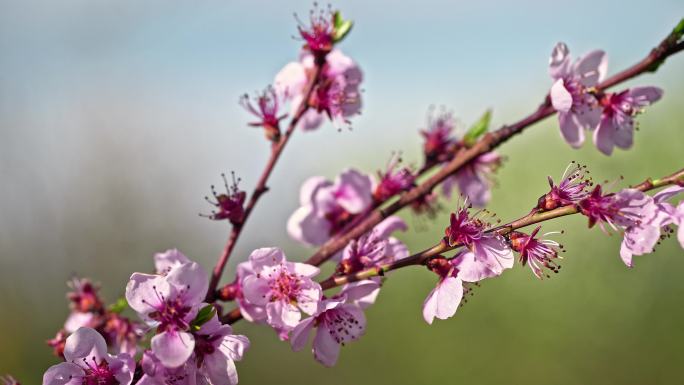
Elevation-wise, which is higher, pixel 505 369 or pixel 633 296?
pixel 633 296

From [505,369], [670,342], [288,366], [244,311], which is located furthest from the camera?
[288,366]

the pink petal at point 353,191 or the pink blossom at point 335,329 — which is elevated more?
the pink petal at point 353,191

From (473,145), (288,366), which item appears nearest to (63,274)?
(288,366)

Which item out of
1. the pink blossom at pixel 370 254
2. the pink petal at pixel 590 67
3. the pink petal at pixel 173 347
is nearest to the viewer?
the pink petal at pixel 173 347

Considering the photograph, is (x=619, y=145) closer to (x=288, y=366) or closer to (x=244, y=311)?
(x=244, y=311)

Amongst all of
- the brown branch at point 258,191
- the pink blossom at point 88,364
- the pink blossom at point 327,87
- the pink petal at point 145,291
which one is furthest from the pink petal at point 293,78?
the pink blossom at point 88,364

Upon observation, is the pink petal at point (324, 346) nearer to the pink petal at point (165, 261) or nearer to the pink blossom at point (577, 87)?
the pink petal at point (165, 261)

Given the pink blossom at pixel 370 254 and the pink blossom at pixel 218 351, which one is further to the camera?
the pink blossom at pixel 370 254

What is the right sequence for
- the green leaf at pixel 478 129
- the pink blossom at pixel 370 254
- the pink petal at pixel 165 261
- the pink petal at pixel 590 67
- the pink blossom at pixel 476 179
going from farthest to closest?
the pink blossom at pixel 476 179, the green leaf at pixel 478 129, the pink petal at pixel 590 67, the pink petal at pixel 165 261, the pink blossom at pixel 370 254
